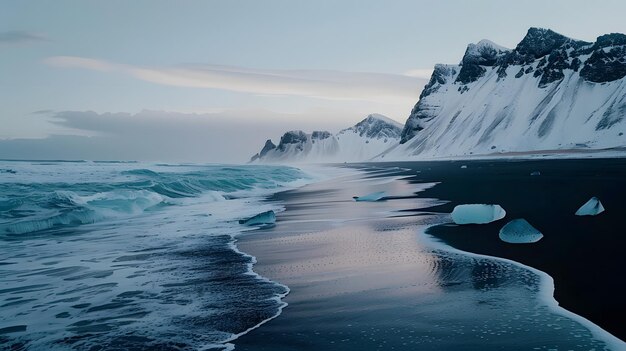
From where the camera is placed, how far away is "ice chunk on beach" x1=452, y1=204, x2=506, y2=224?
587 inches

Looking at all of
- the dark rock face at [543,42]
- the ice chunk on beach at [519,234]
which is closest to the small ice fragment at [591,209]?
the ice chunk on beach at [519,234]

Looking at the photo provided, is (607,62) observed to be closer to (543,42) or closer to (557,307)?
(543,42)

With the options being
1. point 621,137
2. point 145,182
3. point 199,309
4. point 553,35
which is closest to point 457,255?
point 199,309

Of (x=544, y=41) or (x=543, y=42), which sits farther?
(x=543, y=42)

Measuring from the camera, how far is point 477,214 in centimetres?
1502

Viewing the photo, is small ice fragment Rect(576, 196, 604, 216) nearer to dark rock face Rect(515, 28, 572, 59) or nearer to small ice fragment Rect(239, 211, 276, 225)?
small ice fragment Rect(239, 211, 276, 225)

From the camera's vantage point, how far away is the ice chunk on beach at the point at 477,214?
48.9 feet

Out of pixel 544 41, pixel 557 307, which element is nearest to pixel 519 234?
pixel 557 307

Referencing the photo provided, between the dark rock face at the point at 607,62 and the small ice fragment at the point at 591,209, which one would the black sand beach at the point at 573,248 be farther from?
the dark rock face at the point at 607,62

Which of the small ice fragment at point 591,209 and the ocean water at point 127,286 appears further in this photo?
the small ice fragment at point 591,209

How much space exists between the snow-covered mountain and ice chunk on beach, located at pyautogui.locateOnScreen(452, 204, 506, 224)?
11997 centimetres

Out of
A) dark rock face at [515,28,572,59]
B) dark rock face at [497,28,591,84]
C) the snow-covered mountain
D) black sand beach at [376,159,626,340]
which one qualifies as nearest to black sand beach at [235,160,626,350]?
black sand beach at [376,159,626,340]

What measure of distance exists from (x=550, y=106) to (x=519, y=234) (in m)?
164

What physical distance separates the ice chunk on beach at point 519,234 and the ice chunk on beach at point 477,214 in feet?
10.0
